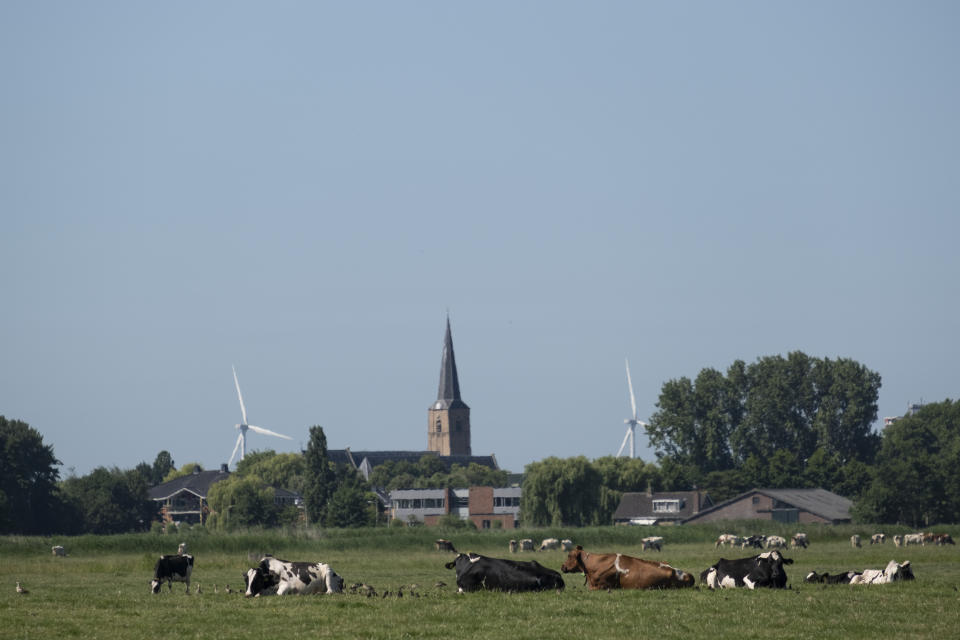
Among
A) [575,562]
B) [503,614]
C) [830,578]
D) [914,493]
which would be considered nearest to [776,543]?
[914,493]

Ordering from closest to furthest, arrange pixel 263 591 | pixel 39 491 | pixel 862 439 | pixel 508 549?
pixel 263 591
pixel 508 549
pixel 39 491
pixel 862 439

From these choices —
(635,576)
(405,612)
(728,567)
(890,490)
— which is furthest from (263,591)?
(890,490)

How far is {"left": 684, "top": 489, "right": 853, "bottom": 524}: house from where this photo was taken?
433 feet

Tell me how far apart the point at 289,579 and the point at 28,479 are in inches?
4138

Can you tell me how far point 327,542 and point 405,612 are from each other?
5146cm

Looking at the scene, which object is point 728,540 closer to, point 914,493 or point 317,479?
point 914,493

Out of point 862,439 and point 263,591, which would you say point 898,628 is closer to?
point 263,591

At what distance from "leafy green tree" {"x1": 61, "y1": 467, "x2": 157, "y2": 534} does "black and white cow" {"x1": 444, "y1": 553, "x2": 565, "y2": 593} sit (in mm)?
116215

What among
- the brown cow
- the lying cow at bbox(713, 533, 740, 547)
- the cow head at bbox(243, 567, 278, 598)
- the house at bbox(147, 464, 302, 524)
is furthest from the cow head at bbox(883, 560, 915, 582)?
the house at bbox(147, 464, 302, 524)

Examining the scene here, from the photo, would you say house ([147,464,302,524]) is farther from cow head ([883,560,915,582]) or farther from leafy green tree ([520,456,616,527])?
cow head ([883,560,915,582])

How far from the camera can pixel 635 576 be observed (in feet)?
87.6

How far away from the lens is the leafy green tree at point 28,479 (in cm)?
12112

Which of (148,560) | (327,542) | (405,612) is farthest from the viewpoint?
(327,542)

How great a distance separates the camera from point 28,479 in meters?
124
